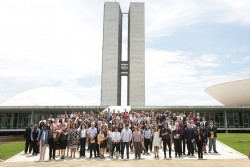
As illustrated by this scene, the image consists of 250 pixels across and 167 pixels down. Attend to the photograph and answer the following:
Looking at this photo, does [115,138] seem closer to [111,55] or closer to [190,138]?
[190,138]

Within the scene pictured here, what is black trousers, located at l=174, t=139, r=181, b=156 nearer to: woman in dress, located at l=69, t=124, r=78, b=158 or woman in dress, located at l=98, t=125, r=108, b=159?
woman in dress, located at l=98, t=125, r=108, b=159

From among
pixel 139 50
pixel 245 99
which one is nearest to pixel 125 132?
pixel 245 99

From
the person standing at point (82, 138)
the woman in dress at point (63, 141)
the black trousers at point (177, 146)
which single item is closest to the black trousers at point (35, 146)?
the woman in dress at point (63, 141)

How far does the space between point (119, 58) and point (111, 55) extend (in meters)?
3.34

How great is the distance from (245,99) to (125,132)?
31.4 m

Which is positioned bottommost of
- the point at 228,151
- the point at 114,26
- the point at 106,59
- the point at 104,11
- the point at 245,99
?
the point at 228,151

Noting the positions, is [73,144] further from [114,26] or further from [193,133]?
[114,26]

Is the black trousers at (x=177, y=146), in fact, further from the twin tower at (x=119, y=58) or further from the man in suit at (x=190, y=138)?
the twin tower at (x=119, y=58)

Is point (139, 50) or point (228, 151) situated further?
point (139, 50)

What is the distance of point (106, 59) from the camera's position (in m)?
63.2

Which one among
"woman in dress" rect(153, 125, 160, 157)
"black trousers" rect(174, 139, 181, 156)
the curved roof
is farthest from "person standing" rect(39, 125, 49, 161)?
the curved roof

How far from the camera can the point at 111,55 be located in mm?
63156

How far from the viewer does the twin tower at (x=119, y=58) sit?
2404 inches

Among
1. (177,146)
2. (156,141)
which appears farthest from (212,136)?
(156,141)
